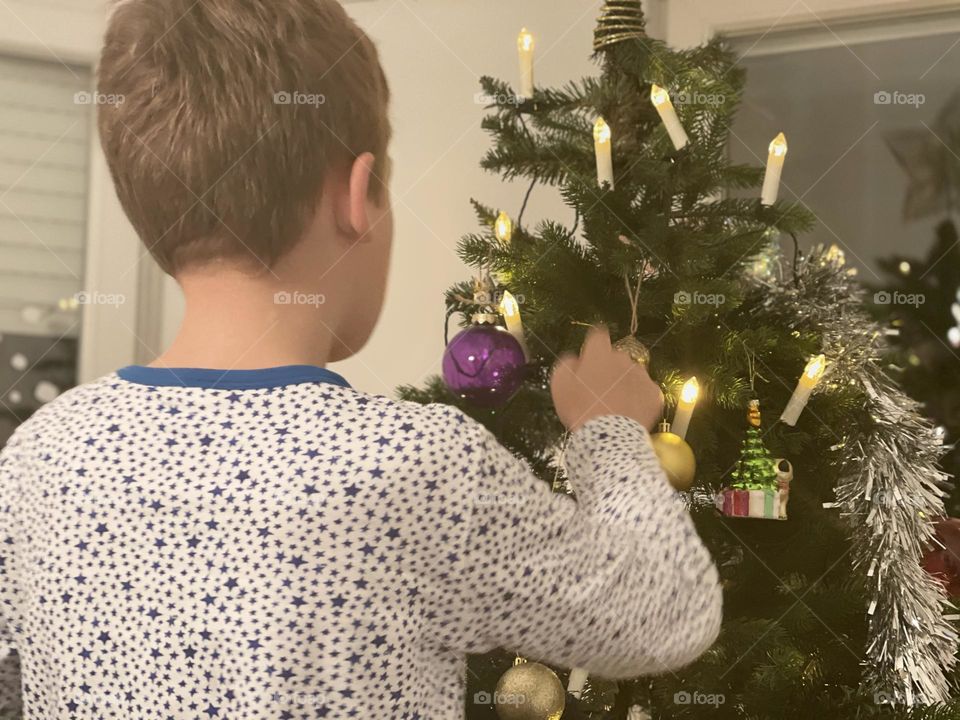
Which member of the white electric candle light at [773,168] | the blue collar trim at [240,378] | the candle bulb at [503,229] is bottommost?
the blue collar trim at [240,378]

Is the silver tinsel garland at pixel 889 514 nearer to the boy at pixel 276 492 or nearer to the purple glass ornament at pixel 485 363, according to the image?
the purple glass ornament at pixel 485 363

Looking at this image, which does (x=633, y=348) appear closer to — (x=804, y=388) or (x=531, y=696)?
(x=804, y=388)

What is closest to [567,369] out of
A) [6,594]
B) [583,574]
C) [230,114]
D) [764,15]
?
[583,574]

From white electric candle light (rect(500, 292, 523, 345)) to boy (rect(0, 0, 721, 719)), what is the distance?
0.45 meters

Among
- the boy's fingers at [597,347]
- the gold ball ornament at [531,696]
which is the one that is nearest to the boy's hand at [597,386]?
the boy's fingers at [597,347]

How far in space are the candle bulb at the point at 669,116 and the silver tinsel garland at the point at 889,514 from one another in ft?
0.77

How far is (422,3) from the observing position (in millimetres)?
2064

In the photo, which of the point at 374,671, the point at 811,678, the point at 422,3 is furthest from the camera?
the point at 422,3

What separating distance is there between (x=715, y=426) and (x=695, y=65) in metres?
0.40

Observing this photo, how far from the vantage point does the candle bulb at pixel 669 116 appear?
1062 mm

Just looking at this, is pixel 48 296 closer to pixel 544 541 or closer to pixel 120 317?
pixel 120 317

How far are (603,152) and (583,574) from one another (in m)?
0.60

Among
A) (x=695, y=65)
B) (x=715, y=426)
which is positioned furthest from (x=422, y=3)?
(x=715, y=426)

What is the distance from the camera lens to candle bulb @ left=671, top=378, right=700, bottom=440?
39.1 inches
